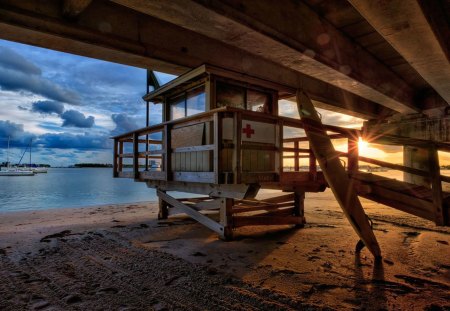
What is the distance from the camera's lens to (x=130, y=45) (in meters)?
4.89

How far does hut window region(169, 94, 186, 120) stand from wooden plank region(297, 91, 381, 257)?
4.46m

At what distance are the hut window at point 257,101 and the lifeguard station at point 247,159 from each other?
0.03 metres

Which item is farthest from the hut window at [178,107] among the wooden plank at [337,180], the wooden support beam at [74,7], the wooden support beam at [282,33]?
the wooden plank at [337,180]

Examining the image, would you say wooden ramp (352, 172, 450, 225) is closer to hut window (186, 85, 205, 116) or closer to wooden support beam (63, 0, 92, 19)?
hut window (186, 85, 205, 116)

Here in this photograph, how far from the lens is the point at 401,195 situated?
4.32 m

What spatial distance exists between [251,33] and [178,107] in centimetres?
485

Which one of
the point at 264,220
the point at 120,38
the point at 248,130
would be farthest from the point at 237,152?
the point at 120,38

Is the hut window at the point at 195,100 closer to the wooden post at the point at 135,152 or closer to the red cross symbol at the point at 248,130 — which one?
the red cross symbol at the point at 248,130

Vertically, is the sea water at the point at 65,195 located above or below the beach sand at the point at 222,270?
below

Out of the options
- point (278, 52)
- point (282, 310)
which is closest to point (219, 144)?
point (278, 52)

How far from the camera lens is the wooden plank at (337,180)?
4.25 metres

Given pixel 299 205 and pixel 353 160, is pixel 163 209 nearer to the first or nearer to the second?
pixel 299 205

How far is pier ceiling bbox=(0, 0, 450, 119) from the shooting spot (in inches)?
145

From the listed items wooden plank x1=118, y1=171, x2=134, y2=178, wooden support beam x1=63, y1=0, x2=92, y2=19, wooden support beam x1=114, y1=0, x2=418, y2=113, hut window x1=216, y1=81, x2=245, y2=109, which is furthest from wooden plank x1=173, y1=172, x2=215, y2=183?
wooden support beam x1=63, y1=0, x2=92, y2=19
